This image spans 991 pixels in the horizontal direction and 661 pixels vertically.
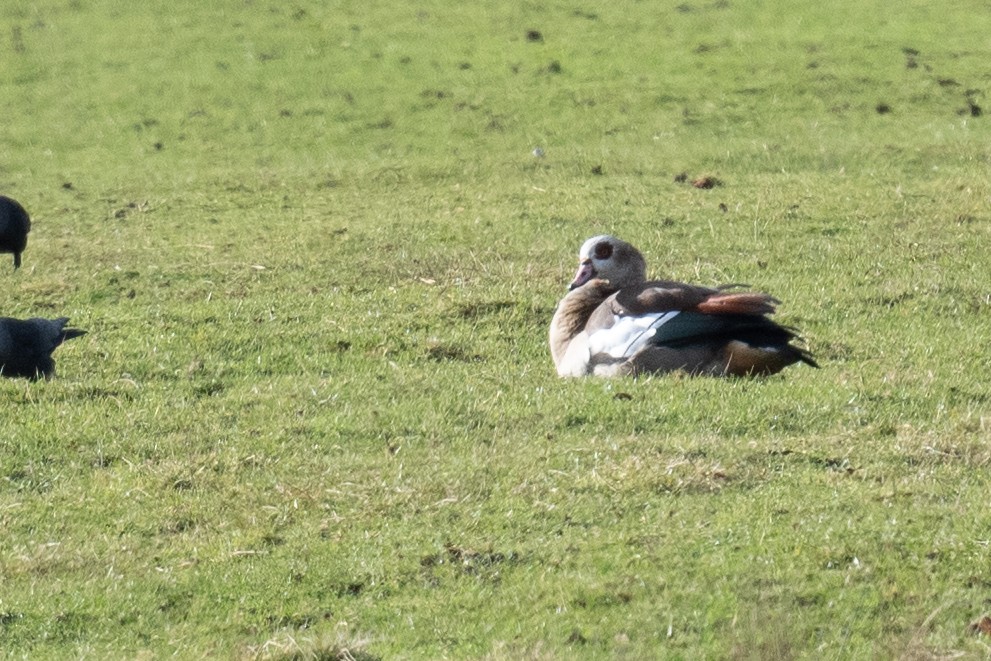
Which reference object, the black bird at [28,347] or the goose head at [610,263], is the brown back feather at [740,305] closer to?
the goose head at [610,263]

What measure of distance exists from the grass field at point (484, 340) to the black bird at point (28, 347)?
0.27 metres

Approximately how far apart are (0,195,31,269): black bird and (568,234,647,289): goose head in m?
7.55

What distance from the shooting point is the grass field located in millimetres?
6277

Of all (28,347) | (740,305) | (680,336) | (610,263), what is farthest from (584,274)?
(28,347)

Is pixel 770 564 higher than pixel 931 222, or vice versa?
pixel 770 564

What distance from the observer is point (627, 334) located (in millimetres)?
10078

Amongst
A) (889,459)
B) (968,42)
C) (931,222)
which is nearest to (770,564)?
(889,459)

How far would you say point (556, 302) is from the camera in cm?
1275

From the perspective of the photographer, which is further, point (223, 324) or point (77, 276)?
point (77, 276)

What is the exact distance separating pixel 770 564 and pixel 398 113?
18466 mm

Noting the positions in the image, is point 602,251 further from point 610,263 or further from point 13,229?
point 13,229

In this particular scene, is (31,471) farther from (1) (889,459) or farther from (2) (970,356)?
(2) (970,356)

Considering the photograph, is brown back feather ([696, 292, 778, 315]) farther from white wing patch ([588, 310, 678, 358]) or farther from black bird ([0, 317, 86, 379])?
black bird ([0, 317, 86, 379])

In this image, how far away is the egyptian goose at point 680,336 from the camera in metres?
9.72
